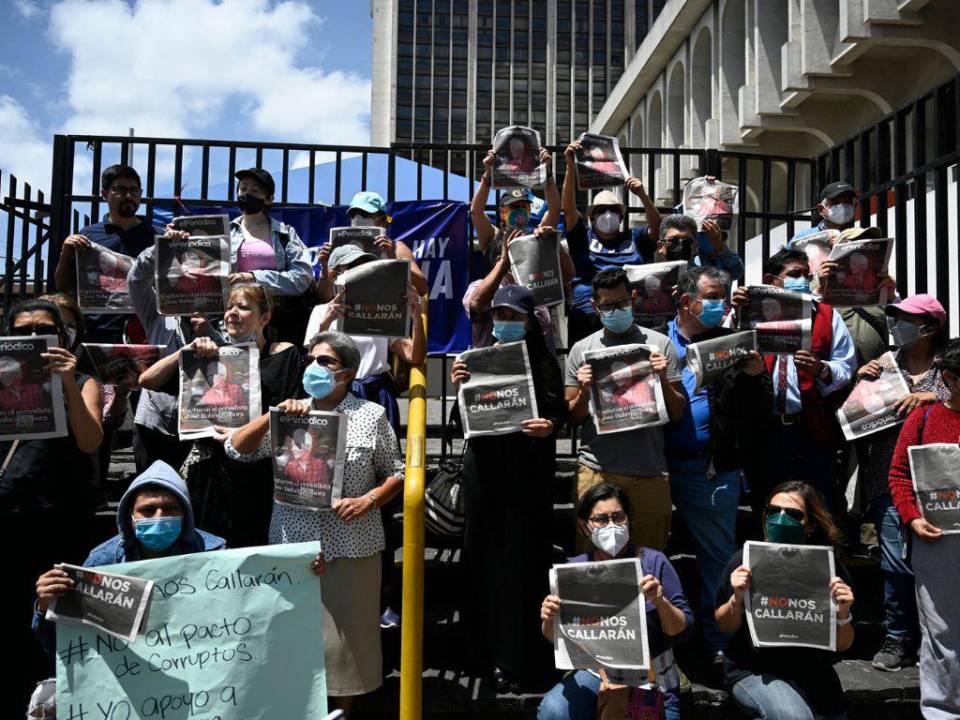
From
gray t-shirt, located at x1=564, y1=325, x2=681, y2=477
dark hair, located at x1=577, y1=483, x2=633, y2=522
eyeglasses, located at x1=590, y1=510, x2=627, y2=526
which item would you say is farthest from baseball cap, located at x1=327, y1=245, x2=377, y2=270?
eyeglasses, located at x1=590, y1=510, x2=627, y2=526

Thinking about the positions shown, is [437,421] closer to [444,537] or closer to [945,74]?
[444,537]

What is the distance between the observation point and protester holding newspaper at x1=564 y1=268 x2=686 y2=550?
15.3ft

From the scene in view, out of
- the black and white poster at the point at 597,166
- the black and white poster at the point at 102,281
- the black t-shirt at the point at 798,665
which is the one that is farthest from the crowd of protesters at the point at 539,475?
the black and white poster at the point at 597,166

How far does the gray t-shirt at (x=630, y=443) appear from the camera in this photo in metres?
4.70

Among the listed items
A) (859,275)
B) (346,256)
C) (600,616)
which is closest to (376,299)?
(346,256)

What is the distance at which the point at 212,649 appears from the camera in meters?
3.60

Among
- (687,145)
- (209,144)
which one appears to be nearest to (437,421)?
(209,144)

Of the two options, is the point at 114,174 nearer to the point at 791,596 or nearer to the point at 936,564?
the point at 791,596

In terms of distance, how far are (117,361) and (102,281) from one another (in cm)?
117

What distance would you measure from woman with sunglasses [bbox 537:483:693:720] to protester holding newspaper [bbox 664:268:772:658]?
93 cm

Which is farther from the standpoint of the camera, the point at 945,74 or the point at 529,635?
the point at 945,74

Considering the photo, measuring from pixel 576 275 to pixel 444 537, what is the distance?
2.09 m

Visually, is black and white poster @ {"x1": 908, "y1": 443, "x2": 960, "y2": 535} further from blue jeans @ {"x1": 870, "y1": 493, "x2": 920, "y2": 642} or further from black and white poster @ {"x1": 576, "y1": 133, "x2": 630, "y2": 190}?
black and white poster @ {"x1": 576, "y1": 133, "x2": 630, "y2": 190}

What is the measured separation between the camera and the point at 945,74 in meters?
16.1
